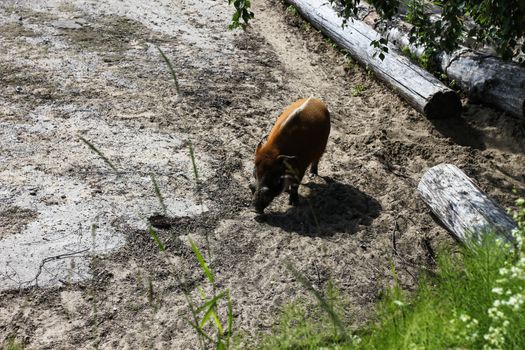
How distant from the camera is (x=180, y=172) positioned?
665 cm

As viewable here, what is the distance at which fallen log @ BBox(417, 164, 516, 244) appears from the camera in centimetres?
550

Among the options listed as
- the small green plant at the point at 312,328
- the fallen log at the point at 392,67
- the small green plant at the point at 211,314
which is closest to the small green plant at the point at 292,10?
the fallen log at the point at 392,67

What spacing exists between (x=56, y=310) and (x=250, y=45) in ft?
17.2

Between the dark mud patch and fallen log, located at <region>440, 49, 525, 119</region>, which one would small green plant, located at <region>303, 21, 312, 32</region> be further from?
the dark mud patch

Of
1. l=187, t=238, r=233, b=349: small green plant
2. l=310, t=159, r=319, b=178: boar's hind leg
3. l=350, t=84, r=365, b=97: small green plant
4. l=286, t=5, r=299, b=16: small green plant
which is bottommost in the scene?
l=286, t=5, r=299, b=16: small green plant

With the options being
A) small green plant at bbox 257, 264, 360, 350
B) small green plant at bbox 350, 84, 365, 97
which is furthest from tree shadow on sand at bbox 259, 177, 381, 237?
small green plant at bbox 350, 84, 365, 97

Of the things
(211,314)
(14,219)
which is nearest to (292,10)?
(14,219)

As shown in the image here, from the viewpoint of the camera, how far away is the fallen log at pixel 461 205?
5.50 m

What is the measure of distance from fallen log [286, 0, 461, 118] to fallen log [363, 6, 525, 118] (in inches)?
11.9

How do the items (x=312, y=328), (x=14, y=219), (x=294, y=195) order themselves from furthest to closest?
(x=294, y=195) → (x=14, y=219) → (x=312, y=328)

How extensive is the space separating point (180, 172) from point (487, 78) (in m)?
3.42

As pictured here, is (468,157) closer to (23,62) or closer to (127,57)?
(127,57)

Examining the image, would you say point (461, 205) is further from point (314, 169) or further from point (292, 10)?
point (292, 10)

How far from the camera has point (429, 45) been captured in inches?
278
